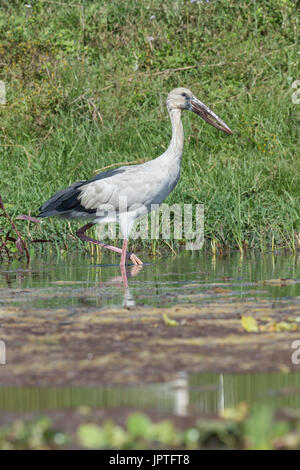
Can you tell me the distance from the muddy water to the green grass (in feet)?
6.82

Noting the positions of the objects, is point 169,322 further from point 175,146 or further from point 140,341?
point 175,146

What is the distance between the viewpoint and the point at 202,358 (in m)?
3.73

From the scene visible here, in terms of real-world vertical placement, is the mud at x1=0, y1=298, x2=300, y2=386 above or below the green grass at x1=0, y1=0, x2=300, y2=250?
below

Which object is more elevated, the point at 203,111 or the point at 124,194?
the point at 203,111

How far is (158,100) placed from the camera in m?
12.6

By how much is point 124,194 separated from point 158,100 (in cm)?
471

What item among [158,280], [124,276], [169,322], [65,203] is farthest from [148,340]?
[65,203]

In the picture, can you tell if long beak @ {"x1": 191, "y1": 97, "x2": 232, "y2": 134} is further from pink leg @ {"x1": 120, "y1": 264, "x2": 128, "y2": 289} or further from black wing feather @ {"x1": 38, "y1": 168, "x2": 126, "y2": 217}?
pink leg @ {"x1": 120, "y1": 264, "x2": 128, "y2": 289}

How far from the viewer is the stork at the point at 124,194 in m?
8.03

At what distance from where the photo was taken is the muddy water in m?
3.24

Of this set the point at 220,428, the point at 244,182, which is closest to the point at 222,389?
the point at 220,428

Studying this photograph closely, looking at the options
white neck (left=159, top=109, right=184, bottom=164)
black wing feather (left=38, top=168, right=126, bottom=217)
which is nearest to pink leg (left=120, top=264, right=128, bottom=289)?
black wing feather (left=38, top=168, right=126, bottom=217)

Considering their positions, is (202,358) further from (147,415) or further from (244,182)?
(244,182)

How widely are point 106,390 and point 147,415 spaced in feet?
1.28
